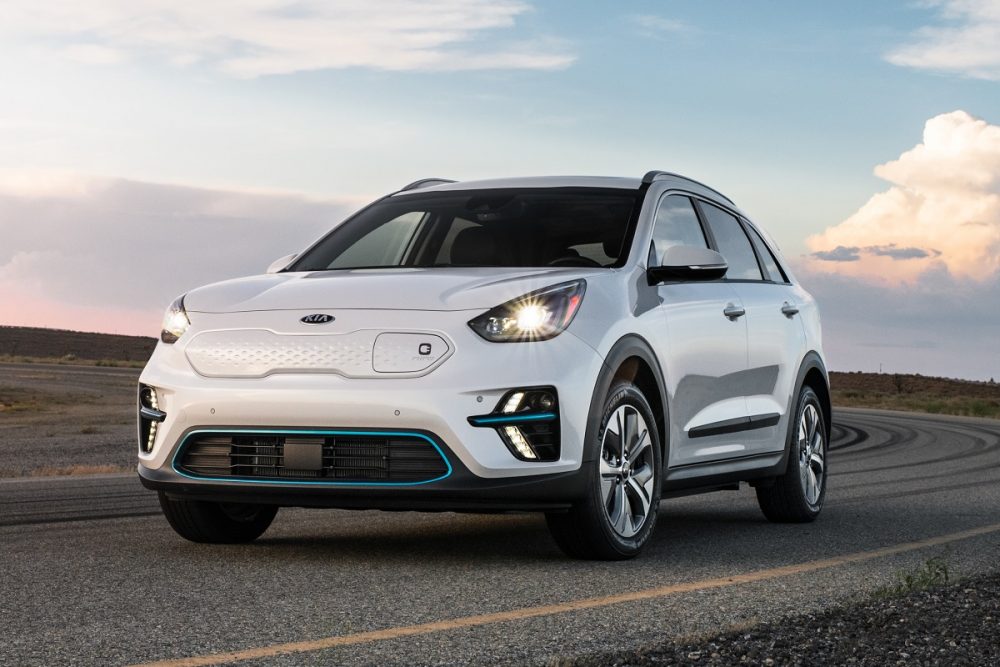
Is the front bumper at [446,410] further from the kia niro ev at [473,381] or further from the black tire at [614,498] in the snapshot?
the black tire at [614,498]

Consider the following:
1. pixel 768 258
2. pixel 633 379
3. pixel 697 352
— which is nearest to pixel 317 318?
pixel 633 379

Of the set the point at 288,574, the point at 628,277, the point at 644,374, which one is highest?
the point at 628,277

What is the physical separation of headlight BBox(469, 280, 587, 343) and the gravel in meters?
1.77

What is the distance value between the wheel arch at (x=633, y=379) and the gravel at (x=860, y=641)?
1462 mm

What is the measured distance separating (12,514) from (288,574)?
10.8ft

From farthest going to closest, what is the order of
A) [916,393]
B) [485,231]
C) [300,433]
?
[916,393] < [485,231] < [300,433]

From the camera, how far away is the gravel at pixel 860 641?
167 inches

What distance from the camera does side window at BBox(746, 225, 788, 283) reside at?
910 centimetres

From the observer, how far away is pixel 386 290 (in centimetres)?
631

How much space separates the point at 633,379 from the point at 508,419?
3.32ft

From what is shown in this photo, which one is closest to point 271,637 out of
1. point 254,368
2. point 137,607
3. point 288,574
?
point 137,607

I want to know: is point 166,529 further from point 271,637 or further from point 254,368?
point 271,637

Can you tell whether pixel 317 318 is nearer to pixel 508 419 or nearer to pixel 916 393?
pixel 508 419

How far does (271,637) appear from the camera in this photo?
15.1 ft
